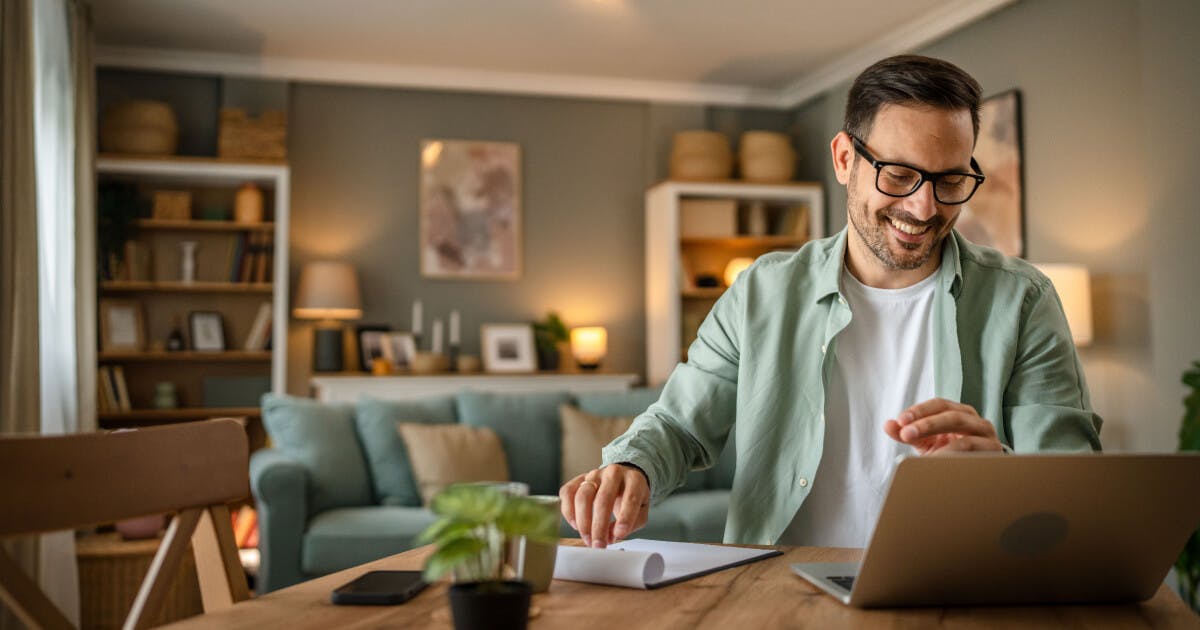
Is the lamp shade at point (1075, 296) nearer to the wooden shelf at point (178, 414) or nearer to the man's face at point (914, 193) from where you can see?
the man's face at point (914, 193)

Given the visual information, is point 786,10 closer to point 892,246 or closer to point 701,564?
point 892,246

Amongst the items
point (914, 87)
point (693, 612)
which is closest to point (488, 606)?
point (693, 612)

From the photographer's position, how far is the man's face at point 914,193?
1460mm

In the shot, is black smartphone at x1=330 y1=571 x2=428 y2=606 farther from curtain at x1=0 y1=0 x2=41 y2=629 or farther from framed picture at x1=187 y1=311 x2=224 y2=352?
framed picture at x1=187 y1=311 x2=224 y2=352

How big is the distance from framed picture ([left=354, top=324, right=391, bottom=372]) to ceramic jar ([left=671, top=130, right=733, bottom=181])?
6.33 feet

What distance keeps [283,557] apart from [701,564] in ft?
9.34

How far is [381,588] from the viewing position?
1.05 m

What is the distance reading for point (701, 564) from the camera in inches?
47.2

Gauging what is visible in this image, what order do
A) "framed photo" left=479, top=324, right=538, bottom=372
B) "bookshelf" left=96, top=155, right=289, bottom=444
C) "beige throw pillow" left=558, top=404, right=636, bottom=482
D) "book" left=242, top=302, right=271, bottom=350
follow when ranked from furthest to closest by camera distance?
"framed photo" left=479, top=324, right=538, bottom=372 < "book" left=242, top=302, right=271, bottom=350 < "bookshelf" left=96, top=155, right=289, bottom=444 < "beige throw pillow" left=558, top=404, right=636, bottom=482

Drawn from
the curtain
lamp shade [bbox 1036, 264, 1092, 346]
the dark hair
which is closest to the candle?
the curtain

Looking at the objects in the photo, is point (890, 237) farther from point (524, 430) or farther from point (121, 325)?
point (121, 325)

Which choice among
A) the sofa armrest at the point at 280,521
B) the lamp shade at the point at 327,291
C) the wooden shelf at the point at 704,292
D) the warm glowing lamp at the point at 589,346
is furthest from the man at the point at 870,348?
the wooden shelf at the point at 704,292

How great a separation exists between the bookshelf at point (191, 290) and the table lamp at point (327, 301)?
0.53 feet

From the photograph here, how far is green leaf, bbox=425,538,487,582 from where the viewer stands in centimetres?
72
